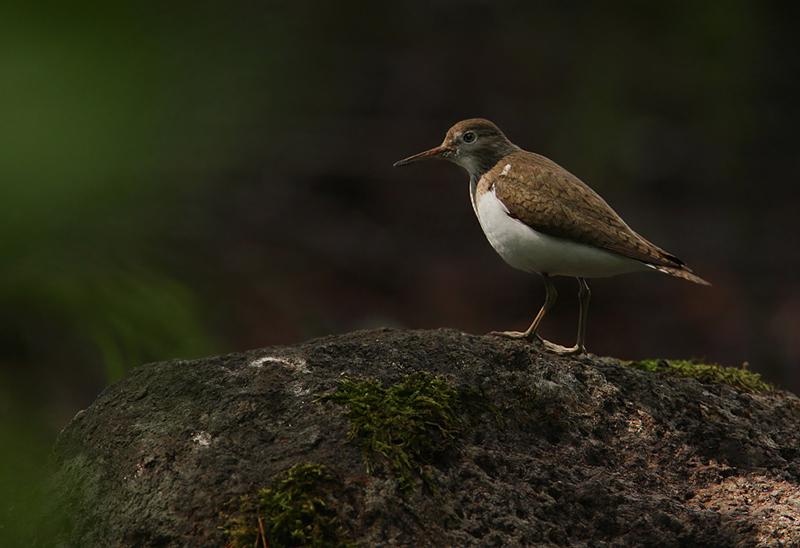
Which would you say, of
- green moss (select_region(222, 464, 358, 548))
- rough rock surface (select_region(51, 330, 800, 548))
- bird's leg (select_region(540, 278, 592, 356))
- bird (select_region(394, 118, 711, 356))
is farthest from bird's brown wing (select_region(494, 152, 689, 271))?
green moss (select_region(222, 464, 358, 548))

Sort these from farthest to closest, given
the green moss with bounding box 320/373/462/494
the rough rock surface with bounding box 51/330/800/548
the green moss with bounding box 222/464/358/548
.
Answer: the green moss with bounding box 320/373/462/494 < the rough rock surface with bounding box 51/330/800/548 < the green moss with bounding box 222/464/358/548

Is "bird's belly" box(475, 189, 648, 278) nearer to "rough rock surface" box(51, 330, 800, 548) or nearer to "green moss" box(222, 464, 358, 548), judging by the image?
"rough rock surface" box(51, 330, 800, 548)

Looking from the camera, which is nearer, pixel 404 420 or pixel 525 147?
pixel 404 420

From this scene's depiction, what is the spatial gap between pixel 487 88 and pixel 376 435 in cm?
953

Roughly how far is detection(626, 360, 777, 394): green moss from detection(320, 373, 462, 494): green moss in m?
1.69

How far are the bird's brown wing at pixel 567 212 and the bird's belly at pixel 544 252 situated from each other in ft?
0.13

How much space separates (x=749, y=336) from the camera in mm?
9180

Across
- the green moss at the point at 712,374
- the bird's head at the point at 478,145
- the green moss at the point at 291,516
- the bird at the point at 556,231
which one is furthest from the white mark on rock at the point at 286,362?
the bird's head at the point at 478,145

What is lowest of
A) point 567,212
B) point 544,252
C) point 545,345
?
point 545,345

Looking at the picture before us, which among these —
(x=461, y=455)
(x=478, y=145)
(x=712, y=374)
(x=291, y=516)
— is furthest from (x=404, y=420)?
(x=478, y=145)

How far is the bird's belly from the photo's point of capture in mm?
4250

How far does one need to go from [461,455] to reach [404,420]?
261 mm

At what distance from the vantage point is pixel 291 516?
95.0 inches

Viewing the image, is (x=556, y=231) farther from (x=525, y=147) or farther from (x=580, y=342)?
(x=525, y=147)
